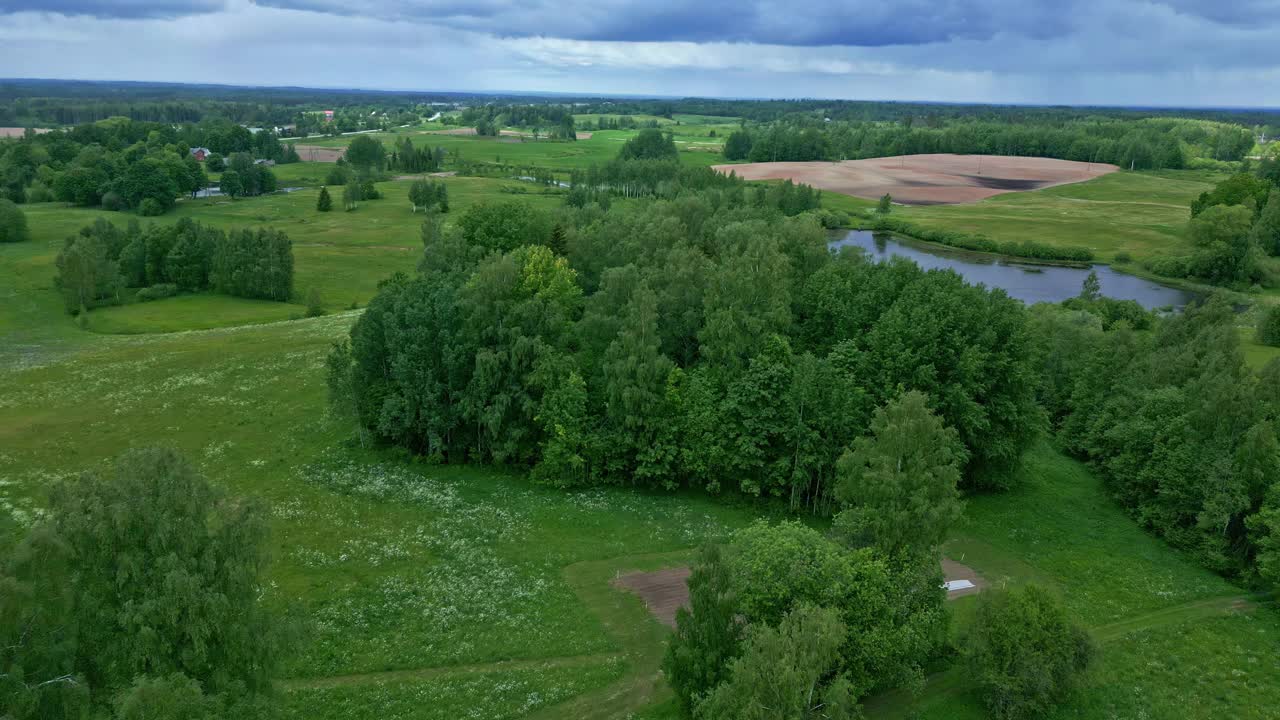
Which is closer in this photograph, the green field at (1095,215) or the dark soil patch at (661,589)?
the dark soil patch at (661,589)

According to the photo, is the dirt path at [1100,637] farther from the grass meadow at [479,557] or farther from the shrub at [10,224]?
the shrub at [10,224]

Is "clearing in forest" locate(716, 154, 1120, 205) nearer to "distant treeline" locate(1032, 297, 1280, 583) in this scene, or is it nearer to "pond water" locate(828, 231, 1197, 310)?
"pond water" locate(828, 231, 1197, 310)

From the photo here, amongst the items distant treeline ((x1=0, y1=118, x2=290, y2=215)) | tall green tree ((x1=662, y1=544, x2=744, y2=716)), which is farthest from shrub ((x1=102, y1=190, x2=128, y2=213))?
tall green tree ((x1=662, y1=544, x2=744, y2=716))

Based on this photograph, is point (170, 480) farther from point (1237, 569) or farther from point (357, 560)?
point (1237, 569)

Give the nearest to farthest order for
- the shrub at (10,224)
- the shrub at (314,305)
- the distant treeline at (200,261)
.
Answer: the shrub at (314,305) → the distant treeline at (200,261) → the shrub at (10,224)

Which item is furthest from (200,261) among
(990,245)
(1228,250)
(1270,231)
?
(1270,231)

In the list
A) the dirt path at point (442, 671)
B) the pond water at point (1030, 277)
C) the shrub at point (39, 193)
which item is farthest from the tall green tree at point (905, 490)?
the shrub at point (39, 193)

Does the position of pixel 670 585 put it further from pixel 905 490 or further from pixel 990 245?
pixel 990 245
